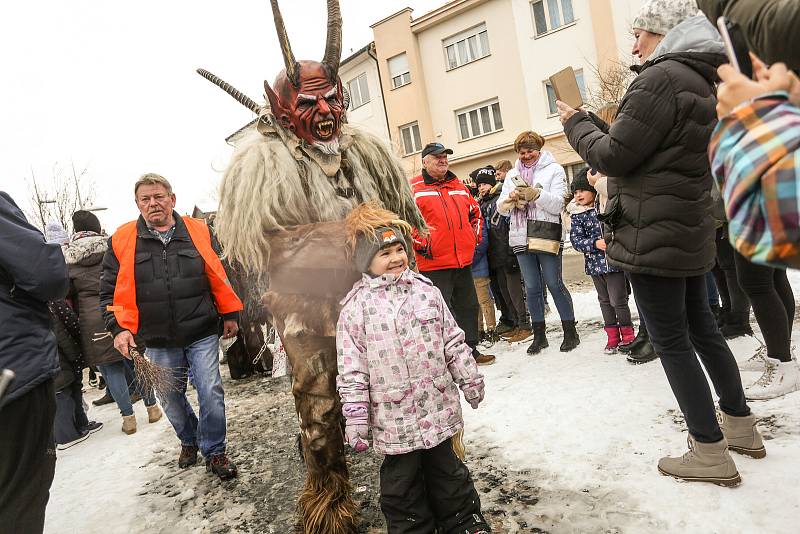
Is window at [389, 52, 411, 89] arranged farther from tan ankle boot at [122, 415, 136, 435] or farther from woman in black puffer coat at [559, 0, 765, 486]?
woman in black puffer coat at [559, 0, 765, 486]

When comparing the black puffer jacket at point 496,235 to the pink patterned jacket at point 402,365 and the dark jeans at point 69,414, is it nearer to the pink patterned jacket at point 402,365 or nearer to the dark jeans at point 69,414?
the pink patterned jacket at point 402,365

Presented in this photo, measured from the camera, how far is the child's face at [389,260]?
93.9 inches

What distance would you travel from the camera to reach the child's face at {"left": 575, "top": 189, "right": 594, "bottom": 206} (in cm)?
490

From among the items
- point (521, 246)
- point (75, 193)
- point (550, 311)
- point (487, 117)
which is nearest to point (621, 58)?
point (487, 117)

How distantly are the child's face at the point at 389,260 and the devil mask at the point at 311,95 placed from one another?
81 centimetres

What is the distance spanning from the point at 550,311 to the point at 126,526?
553 cm

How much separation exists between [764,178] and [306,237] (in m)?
1.94

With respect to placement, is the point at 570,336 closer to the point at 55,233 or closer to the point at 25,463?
the point at 25,463

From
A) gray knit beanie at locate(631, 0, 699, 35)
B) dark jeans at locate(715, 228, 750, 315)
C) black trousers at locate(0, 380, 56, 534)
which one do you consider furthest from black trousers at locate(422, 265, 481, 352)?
black trousers at locate(0, 380, 56, 534)

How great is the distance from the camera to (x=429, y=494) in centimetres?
241

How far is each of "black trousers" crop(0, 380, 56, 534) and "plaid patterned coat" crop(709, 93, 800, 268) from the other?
269 cm

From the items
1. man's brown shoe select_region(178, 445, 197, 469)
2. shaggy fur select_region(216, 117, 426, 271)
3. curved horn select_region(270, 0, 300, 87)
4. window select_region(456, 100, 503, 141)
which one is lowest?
man's brown shoe select_region(178, 445, 197, 469)

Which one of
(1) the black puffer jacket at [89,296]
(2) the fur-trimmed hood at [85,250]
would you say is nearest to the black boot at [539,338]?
(1) the black puffer jacket at [89,296]

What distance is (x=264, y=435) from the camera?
169 inches
